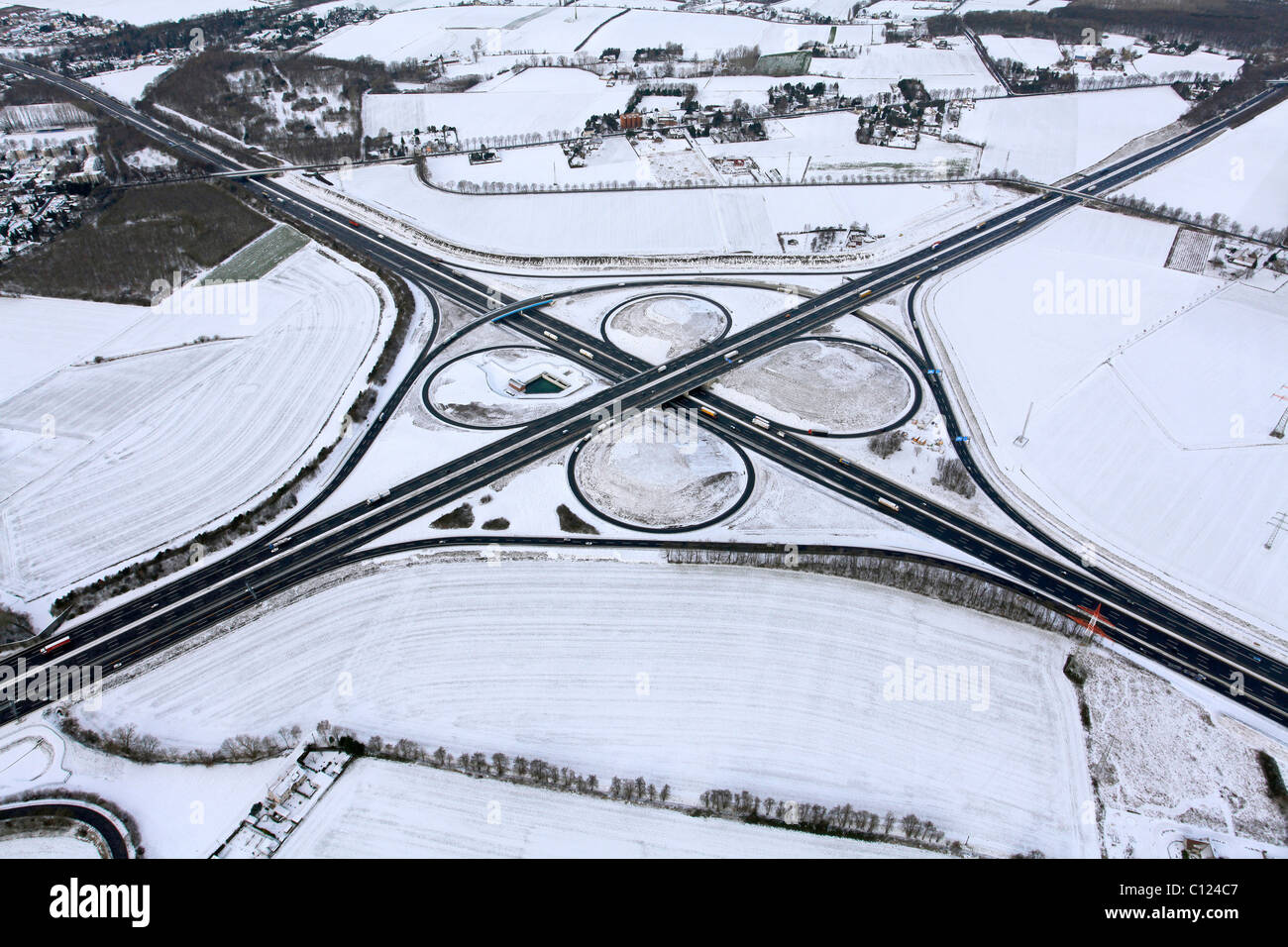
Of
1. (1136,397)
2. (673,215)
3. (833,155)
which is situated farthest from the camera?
(833,155)

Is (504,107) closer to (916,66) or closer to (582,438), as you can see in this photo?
(916,66)

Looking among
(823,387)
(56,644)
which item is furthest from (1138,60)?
(56,644)

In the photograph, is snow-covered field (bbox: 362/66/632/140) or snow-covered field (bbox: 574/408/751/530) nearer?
snow-covered field (bbox: 574/408/751/530)

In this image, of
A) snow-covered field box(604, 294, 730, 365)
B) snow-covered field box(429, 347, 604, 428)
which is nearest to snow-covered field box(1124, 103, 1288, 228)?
snow-covered field box(604, 294, 730, 365)

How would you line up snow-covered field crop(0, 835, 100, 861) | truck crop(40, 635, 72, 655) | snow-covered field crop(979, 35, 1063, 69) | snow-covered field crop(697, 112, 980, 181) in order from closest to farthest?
snow-covered field crop(0, 835, 100, 861) → truck crop(40, 635, 72, 655) → snow-covered field crop(697, 112, 980, 181) → snow-covered field crop(979, 35, 1063, 69)

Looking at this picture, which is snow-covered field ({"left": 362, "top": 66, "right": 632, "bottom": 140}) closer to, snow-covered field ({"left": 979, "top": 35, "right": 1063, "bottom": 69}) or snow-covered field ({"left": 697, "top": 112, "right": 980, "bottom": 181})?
snow-covered field ({"left": 697, "top": 112, "right": 980, "bottom": 181})

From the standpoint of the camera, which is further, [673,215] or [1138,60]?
[1138,60]

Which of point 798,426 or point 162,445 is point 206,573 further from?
point 798,426
